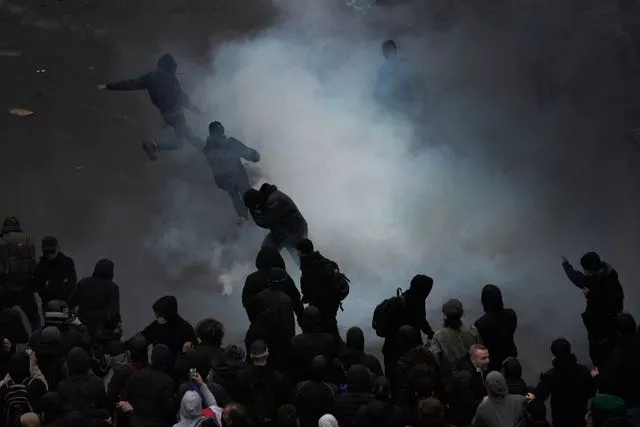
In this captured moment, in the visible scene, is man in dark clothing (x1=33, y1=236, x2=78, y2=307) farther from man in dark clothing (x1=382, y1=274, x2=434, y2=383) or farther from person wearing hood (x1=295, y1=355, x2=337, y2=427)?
person wearing hood (x1=295, y1=355, x2=337, y2=427)

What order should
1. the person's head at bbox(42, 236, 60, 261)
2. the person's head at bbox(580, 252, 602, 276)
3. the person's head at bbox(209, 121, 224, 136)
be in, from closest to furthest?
the person's head at bbox(580, 252, 602, 276), the person's head at bbox(42, 236, 60, 261), the person's head at bbox(209, 121, 224, 136)

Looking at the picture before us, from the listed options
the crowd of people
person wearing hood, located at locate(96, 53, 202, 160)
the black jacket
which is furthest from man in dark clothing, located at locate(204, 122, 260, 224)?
the crowd of people

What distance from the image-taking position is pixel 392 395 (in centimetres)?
848

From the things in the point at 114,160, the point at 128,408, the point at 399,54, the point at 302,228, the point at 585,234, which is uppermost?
the point at 399,54

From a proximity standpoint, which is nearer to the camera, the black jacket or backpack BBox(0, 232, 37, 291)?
the black jacket

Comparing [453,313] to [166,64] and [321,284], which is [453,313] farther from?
[166,64]

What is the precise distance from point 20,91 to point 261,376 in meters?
8.55

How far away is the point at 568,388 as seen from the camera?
25.9ft

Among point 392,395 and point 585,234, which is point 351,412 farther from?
point 585,234

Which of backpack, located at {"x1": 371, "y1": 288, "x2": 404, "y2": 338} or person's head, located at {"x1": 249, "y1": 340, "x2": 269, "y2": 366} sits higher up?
backpack, located at {"x1": 371, "y1": 288, "x2": 404, "y2": 338}

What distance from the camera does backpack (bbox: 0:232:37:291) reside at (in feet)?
33.7

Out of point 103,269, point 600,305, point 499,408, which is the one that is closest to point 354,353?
point 499,408

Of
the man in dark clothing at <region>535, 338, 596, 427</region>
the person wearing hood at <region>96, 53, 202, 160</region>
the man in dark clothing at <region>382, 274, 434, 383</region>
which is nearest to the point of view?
the man in dark clothing at <region>535, 338, 596, 427</region>

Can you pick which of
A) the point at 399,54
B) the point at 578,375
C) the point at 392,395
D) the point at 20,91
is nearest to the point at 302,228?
the point at 392,395
